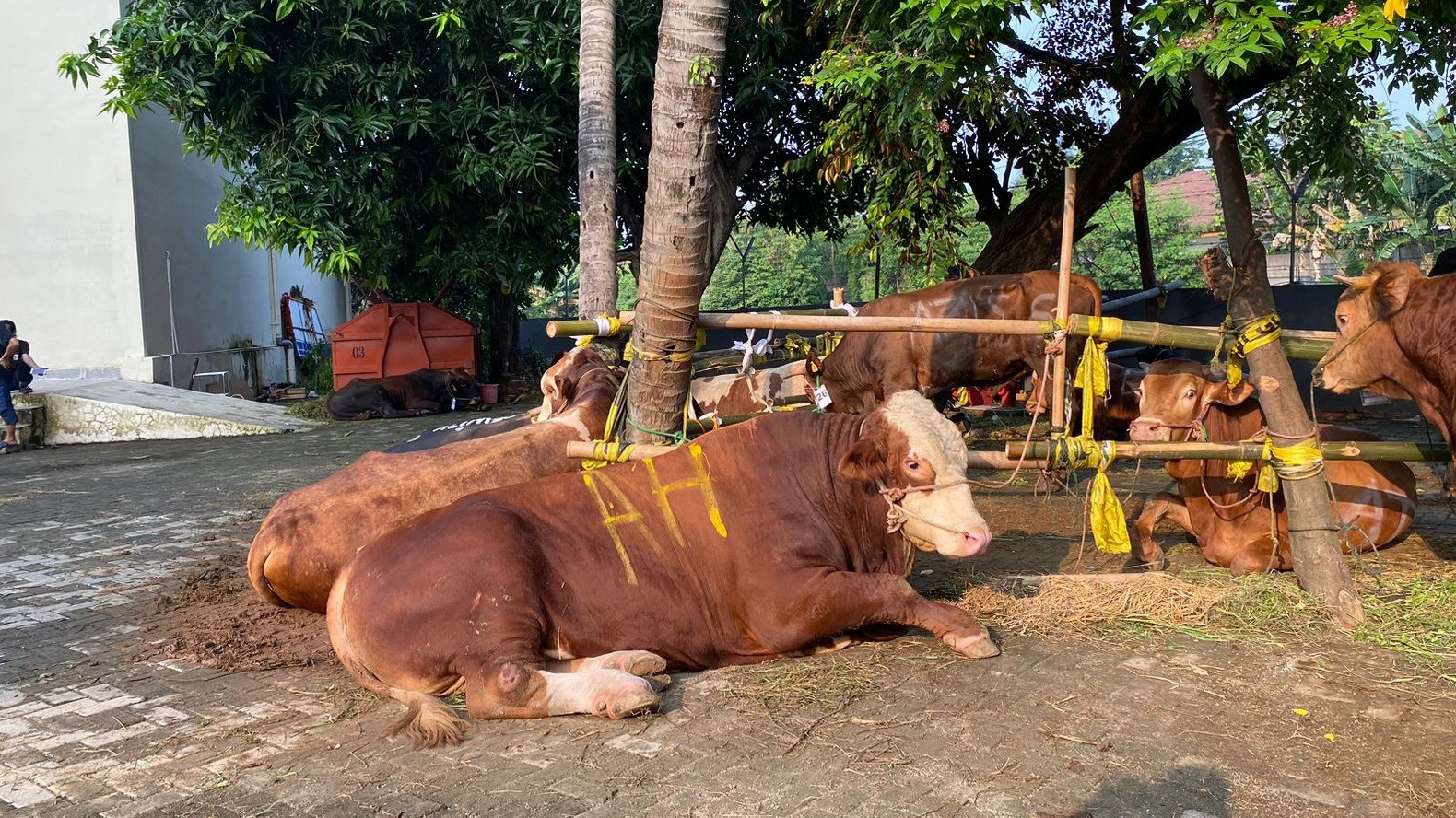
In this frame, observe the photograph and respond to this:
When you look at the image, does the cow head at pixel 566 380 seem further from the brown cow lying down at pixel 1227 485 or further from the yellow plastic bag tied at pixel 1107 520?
the brown cow lying down at pixel 1227 485

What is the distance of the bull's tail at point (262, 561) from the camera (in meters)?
5.21

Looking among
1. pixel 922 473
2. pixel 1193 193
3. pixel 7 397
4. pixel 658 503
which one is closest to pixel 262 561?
pixel 658 503

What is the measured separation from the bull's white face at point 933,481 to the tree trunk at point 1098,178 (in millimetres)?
7438

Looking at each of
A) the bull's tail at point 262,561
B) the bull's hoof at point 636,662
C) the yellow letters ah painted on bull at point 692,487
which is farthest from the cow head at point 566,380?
the bull's hoof at point 636,662

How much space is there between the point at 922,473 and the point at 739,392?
4.46 m

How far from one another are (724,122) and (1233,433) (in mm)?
10186

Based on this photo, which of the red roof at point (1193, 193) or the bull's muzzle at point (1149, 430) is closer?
the bull's muzzle at point (1149, 430)

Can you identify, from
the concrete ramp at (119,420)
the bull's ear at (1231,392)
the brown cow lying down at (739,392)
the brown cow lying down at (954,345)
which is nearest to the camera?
Answer: the bull's ear at (1231,392)

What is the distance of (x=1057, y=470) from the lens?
529 cm

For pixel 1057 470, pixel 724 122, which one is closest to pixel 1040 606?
pixel 1057 470

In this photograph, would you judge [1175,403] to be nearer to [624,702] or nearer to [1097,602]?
[1097,602]

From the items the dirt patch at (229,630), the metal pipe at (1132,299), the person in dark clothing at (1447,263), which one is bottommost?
the dirt patch at (229,630)

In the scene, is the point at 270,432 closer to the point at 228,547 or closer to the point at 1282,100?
the point at 228,547

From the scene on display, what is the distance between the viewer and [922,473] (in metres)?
4.48
